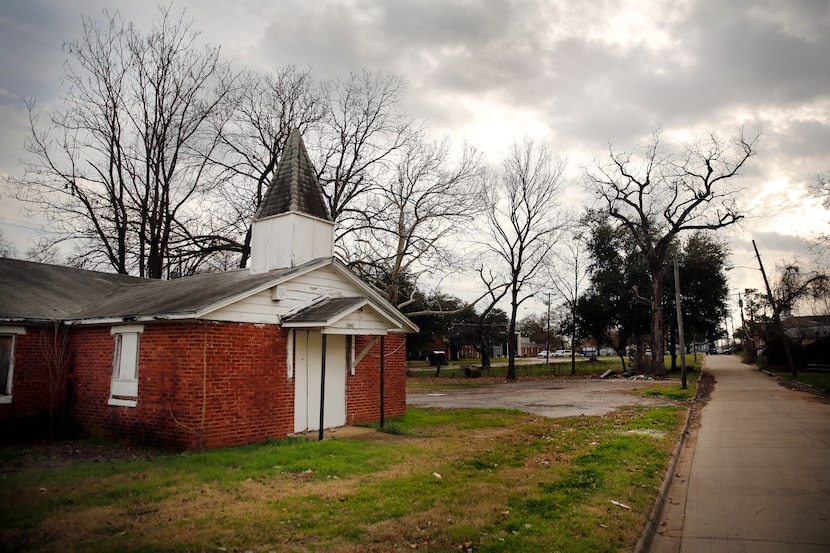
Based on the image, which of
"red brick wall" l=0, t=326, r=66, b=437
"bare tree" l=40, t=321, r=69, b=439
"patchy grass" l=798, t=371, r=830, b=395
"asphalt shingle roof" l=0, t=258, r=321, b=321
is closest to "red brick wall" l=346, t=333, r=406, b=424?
"asphalt shingle roof" l=0, t=258, r=321, b=321

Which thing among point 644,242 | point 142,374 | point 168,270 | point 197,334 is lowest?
point 142,374

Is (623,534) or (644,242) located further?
(644,242)

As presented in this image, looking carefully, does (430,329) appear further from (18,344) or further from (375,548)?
(375,548)

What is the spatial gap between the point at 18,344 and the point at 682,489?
1420 centimetres

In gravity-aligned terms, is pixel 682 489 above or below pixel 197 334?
below

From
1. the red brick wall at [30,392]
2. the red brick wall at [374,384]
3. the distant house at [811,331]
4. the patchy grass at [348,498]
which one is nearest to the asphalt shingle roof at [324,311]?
the red brick wall at [374,384]

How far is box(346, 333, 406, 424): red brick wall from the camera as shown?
13.8 meters

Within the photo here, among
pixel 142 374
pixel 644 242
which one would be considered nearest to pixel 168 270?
pixel 142 374

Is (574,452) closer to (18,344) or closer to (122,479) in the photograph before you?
(122,479)

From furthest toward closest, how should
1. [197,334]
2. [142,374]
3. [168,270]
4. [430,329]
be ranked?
[430,329]
[168,270]
[142,374]
[197,334]

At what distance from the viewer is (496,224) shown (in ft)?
126

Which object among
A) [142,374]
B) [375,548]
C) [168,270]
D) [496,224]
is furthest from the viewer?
[496,224]

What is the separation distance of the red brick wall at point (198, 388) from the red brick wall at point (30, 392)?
3.00 feet

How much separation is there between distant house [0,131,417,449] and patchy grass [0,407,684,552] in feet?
4.13
